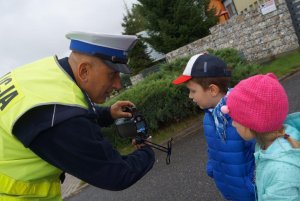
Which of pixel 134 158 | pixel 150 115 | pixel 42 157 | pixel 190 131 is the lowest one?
pixel 190 131

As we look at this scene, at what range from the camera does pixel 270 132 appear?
2.14 metres

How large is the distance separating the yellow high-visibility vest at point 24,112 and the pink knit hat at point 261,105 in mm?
844

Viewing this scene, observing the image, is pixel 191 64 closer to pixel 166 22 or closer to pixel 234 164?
pixel 234 164

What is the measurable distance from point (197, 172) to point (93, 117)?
400 cm

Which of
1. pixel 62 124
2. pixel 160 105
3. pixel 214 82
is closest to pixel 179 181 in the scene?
pixel 160 105

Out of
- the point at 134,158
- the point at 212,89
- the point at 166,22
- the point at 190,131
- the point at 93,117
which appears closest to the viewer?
the point at 93,117

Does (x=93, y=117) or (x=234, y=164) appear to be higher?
(x=93, y=117)

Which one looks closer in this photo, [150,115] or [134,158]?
[134,158]

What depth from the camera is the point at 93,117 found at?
212 centimetres

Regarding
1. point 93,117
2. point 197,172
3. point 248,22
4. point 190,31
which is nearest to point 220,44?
point 248,22

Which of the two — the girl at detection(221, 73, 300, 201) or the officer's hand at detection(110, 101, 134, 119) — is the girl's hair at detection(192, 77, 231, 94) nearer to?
the officer's hand at detection(110, 101, 134, 119)

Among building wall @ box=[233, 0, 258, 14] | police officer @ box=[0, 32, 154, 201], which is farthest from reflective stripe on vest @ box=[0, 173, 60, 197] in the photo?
building wall @ box=[233, 0, 258, 14]

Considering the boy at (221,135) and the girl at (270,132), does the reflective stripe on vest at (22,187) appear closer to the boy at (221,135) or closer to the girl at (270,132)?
the girl at (270,132)

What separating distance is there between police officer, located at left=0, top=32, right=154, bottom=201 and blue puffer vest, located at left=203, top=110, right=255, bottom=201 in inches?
25.4
